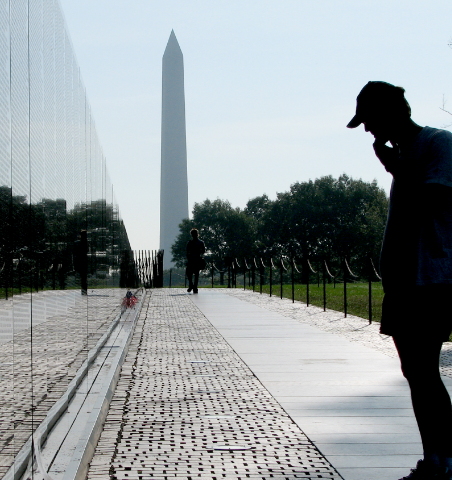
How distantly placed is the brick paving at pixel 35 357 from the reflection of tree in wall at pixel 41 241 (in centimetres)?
10

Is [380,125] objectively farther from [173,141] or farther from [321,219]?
[321,219]

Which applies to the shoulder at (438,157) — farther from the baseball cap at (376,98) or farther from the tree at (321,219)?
the tree at (321,219)

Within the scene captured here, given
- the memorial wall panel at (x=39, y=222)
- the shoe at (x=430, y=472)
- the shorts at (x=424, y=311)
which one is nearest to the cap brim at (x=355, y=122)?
the shorts at (x=424, y=311)

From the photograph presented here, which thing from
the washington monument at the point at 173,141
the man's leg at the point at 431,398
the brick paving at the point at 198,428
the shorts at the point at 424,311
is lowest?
the brick paving at the point at 198,428

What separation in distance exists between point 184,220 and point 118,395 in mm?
78158

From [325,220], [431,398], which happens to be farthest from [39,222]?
[325,220]

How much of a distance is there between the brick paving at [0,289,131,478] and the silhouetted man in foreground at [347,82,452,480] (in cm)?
160

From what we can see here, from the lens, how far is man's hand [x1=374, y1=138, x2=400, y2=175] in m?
3.74

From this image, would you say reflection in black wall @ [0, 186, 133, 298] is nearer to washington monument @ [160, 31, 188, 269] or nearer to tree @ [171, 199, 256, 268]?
washington monument @ [160, 31, 188, 269]

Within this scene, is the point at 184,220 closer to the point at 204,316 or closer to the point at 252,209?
the point at 252,209

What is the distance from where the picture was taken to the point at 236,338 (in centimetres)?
1057

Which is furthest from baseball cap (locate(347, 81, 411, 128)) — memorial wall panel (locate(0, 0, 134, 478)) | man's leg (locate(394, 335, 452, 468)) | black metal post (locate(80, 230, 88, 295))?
black metal post (locate(80, 230, 88, 295))

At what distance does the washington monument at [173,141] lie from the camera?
66125 mm

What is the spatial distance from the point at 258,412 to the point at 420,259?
7.95ft
